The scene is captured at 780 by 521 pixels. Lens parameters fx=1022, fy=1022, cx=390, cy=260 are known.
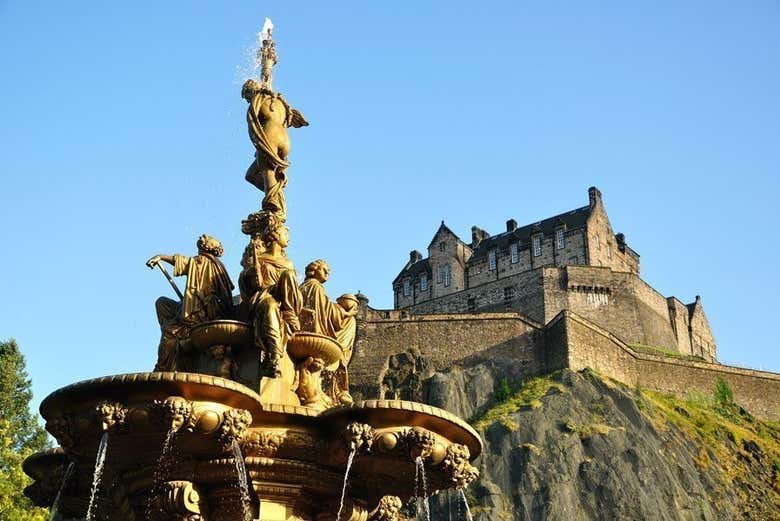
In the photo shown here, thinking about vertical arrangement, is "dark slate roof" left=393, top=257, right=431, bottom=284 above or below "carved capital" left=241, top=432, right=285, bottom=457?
above

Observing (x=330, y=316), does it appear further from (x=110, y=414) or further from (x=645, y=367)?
(x=645, y=367)

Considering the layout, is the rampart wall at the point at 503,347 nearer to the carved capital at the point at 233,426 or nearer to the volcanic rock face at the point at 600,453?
the volcanic rock face at the point at 600,453

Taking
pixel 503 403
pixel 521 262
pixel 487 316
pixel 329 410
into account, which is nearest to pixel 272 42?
pixel 329 410

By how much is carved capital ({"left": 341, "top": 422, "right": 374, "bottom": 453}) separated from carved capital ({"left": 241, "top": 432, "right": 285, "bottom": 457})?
2.08ft

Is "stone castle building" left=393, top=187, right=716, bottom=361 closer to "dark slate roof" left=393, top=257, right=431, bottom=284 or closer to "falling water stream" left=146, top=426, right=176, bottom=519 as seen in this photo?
"dark slate roof" left=393, top=257, right=431, bottom=284

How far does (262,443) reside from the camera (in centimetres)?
927

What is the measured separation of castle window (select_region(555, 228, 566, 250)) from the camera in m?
78.4

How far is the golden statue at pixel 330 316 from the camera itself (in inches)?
430

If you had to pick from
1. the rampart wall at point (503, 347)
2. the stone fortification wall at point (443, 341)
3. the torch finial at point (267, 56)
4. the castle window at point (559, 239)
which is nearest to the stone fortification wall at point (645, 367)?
the rampart wall at point (503, 347)

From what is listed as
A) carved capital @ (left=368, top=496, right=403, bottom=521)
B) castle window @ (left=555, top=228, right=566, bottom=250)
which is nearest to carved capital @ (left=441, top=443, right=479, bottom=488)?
carved capital @ (left=368, top=496, right=403, bottom=521)

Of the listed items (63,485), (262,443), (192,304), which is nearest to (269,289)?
(192,304)

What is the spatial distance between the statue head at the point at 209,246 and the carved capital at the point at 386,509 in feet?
10.7

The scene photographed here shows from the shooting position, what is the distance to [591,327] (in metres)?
62.4

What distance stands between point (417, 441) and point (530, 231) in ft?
239
